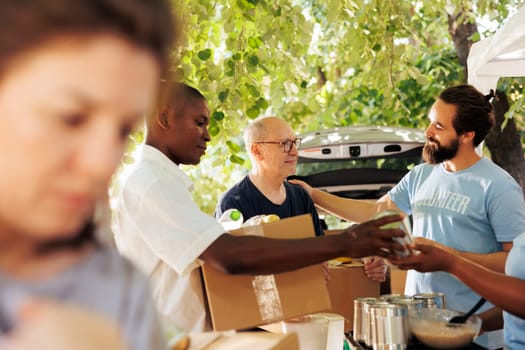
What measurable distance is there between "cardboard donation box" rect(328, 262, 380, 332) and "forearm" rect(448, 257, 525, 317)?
4.23 ft

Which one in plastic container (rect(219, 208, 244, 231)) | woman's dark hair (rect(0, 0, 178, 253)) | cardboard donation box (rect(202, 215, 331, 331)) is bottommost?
cardboard donation box (rect(202, 215, 331, 331))

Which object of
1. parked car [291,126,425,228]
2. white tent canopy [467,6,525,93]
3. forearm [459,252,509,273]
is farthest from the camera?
parked car [291,126,425,228]

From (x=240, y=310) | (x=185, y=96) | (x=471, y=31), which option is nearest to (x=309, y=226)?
(x=240, y=310)

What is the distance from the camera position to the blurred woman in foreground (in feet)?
1.99

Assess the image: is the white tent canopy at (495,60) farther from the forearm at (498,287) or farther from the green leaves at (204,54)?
the forearm at (498,287)

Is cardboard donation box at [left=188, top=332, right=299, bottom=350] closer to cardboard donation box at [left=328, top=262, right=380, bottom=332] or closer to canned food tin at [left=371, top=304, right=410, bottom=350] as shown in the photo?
canned food tin at [left=371, top=304, right=410, bottom=350]

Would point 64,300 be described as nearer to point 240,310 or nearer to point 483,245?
point 240,310

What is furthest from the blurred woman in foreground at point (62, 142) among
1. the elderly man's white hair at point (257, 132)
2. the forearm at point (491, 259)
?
the elderly man's white hair at point (257, 132)

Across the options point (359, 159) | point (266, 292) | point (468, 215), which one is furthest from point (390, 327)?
point (359, 159)

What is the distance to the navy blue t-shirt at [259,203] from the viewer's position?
3723mm

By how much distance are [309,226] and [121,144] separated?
1.51 metres

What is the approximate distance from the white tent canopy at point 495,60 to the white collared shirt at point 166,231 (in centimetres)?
237

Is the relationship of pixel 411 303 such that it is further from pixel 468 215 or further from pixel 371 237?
pixel 468 215

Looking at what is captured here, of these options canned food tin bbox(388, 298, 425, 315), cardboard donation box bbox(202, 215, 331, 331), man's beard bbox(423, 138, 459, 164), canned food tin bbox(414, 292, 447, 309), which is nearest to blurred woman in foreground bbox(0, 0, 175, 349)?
cardboard donation box bbox(202, 215, 331, 331)
